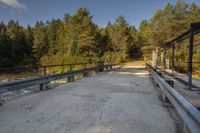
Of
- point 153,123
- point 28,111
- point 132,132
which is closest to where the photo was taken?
point 132,132

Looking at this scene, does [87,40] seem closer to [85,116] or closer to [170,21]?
[170,21]

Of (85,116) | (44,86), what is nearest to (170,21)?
(44,86)

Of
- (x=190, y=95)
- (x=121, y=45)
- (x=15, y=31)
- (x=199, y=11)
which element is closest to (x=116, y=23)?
(x=121, y=45)

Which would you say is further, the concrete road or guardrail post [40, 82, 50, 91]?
guardrail post [40, 82, 50, 91]

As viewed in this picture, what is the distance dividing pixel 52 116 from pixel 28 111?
789 mm

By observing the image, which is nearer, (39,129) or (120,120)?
(39,129)

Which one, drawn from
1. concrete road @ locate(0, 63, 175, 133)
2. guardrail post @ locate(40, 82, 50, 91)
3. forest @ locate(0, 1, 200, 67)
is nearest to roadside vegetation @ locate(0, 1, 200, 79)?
forest @ locate(0, 1, 200, 67)

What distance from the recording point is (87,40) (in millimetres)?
41438

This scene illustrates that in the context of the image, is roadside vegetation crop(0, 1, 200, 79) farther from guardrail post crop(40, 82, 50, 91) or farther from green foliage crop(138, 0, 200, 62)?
guardrail post crop(40, 82, 50, 91)

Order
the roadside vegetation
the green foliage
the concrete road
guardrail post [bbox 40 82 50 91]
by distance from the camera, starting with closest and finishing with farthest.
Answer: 1. the concrete road
2. guardrail post [bbox 40 82 50 91]
3. the green foliage
4. the roadside vegetation

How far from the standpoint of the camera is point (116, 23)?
194 ft

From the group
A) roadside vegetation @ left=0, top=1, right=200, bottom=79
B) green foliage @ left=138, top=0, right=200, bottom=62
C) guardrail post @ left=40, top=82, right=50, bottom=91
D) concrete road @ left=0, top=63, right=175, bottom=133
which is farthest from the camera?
roadside vegetation @ left=0, top=1, right=200, bottom=79

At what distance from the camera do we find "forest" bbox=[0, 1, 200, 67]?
4078 centimetres

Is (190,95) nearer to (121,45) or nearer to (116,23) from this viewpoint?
(121,45)
